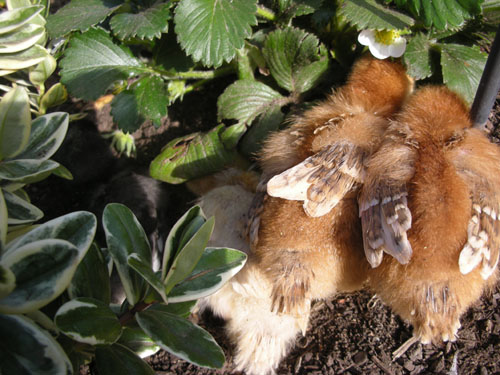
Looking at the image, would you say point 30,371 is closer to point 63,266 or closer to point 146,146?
point 63,266

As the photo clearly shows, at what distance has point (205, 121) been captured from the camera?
→ 1.75 m

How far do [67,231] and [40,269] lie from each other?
10 centimetres

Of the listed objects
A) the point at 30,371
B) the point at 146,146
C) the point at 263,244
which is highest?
the point at 30,371

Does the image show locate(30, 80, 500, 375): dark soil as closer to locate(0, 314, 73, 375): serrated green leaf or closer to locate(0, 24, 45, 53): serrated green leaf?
locate(0, 24, 45, 53): serrated green leaf

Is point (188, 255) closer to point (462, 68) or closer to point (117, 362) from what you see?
point (117, 362)

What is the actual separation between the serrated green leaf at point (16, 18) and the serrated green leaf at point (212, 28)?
0.37 m

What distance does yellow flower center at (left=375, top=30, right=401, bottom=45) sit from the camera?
120cm

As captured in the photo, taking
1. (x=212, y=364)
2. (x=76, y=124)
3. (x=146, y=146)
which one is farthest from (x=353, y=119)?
(x=76, y=124)

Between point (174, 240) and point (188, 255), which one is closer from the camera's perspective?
point (188, 255)

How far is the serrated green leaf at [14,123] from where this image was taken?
0.95 meters

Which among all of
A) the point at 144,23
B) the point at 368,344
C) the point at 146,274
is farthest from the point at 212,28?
the point at 368,344

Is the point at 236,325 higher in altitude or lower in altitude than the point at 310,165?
lower

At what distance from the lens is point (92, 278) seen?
2.92ft

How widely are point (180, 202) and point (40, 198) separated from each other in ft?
1.66
